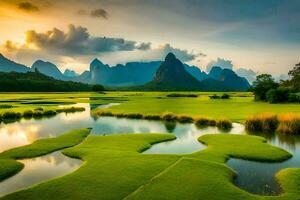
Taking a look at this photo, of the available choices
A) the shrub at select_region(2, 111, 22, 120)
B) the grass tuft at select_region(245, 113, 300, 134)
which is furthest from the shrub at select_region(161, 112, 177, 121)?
the shrub at select_region(2, 111, 22, 120)

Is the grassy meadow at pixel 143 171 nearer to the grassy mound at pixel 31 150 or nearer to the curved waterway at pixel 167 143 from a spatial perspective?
the grassy mound at pixel 31 150

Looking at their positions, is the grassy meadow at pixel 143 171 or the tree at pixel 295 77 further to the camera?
the tree at pixel 295 77

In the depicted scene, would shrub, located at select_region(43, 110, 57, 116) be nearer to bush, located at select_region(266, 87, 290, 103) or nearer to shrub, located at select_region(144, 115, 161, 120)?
shrub, located at select_region(144, 115, 161, 120)

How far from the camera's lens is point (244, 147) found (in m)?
34.7

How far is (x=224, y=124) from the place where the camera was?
51656 mm

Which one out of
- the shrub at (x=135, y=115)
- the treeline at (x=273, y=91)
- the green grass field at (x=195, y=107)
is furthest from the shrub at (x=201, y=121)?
the treeline at (x=273, y=91)

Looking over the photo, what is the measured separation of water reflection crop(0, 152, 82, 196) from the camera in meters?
23.0

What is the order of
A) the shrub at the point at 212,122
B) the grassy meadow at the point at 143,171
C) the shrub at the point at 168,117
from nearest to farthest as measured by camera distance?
the grassy meadow at the point at 143,171
the shrub at the point at 212,122
the shrub at the point at 168,117

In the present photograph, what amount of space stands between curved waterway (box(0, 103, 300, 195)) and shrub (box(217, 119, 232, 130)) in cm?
128

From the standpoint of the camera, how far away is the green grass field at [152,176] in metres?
19.8

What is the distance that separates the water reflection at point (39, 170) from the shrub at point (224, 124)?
27604mm

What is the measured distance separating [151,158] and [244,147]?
39.1 feet

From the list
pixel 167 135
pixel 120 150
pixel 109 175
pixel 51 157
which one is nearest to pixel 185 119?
pixel 167 135

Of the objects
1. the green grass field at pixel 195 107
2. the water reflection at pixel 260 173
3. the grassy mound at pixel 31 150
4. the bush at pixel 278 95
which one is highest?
the bush at pixel 278 95
